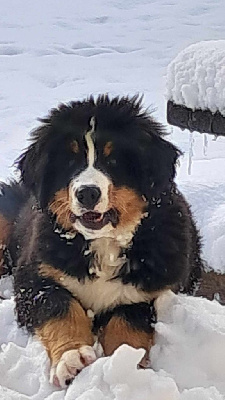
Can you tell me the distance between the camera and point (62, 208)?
1.77m

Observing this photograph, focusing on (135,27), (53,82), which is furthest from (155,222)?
(135,27)

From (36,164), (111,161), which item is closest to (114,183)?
(111,161)

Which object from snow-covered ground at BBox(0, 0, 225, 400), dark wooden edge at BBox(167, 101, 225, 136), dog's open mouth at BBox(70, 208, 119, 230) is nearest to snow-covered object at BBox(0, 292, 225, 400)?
snow-covered ground at BBox(0, 0, 225, 400)

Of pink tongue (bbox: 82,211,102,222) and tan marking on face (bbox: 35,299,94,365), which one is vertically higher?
pink tongue (bbox: 82,211,102,222)

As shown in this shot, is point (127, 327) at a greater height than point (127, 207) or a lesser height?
lesser

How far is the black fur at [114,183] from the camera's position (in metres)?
1.75

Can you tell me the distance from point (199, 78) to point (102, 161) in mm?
736

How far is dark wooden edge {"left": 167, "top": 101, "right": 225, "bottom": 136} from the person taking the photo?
7.36 ft

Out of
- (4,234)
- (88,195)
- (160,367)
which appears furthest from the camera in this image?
(4,234)

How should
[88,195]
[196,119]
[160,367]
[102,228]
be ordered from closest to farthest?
[160,367] < [88,195] < [102,228] < [196,119]

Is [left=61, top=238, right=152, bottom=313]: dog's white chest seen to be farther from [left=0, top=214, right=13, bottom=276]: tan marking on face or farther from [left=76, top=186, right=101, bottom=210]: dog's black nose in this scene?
[left=0, top=214, right=13, bottom=276]: tan marking on face

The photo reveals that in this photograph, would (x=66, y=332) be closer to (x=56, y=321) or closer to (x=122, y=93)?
(x=56, y=321)

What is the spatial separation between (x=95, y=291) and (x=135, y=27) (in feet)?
20.0

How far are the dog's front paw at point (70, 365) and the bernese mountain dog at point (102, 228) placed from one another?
0.33ft
